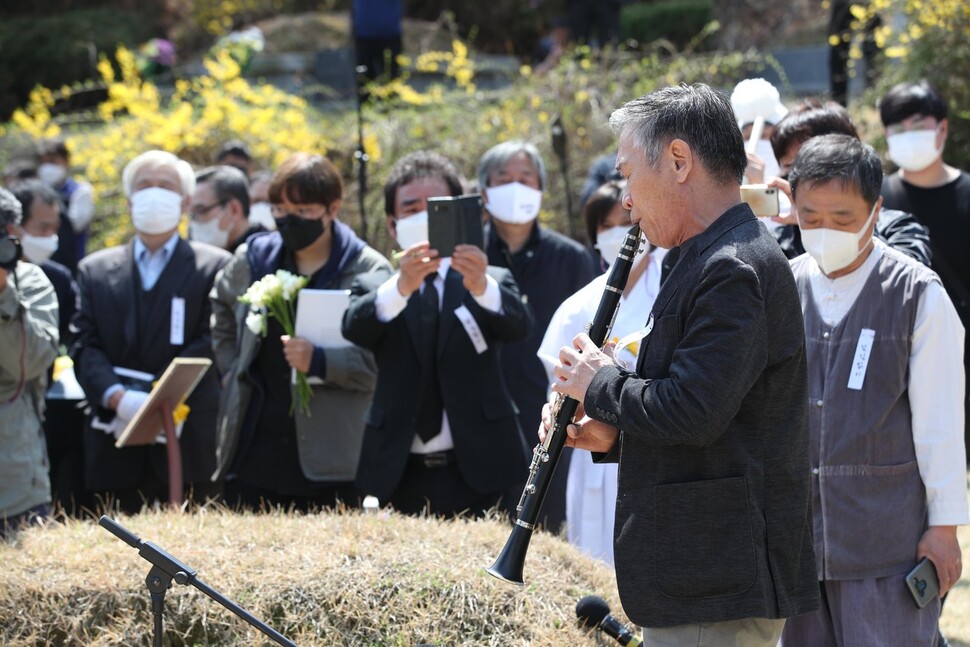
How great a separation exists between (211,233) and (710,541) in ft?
16.9

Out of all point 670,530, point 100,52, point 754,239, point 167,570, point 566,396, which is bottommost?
point 167,570

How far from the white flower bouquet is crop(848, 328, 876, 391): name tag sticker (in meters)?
2.57

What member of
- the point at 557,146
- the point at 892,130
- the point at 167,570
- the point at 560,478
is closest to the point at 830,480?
the point at 167,570

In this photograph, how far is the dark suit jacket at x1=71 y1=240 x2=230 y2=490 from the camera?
6.02m

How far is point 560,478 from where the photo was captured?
6035 mm

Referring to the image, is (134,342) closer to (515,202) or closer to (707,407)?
(515,202)

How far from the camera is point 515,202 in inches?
242

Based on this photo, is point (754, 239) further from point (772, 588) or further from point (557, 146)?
point (557, 146)

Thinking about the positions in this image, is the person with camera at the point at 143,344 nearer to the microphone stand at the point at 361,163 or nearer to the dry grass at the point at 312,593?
the microphone stand at the point at 361,163

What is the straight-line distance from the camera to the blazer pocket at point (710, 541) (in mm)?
2633

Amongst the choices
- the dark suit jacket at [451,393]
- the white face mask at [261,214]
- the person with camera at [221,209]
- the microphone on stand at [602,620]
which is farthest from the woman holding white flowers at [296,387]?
the white face mask at [261,214]

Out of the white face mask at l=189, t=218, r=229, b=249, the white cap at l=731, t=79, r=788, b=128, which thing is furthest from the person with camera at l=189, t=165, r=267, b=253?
the white cap at l=731, t=79, r=788, b=128

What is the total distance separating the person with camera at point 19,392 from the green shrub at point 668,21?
14.7m

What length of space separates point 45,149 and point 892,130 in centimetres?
682
